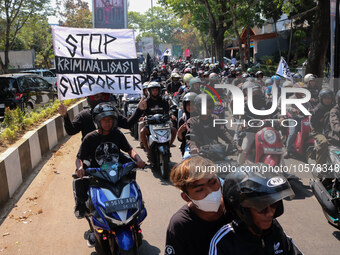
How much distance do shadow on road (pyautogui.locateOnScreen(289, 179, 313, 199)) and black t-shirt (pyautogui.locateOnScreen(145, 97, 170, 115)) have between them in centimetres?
300

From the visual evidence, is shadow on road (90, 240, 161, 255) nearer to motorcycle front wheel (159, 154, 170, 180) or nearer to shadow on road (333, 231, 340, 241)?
shadow on road (333, 231, 340, 241)

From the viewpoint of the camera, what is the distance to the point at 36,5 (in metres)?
28.0

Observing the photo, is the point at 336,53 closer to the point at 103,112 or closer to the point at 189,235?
the point at 103,112

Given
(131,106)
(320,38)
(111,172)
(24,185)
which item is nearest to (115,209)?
(111,172)

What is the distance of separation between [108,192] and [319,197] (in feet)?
8.64

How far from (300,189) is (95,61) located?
4.02 meters

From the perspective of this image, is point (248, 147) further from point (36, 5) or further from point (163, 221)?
point (36, 5)

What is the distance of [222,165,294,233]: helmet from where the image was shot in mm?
1981

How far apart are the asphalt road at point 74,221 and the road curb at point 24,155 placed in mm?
Result: 213

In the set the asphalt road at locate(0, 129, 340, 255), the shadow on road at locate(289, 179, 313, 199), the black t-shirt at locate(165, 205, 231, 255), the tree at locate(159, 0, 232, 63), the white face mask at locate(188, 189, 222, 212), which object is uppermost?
the tree at locate(159, 0, 232, 63)

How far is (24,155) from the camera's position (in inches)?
275

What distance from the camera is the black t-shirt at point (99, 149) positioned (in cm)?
445

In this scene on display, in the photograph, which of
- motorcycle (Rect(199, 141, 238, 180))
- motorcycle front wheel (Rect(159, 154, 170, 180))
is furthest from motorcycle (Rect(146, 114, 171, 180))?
motorcycle (Rect(199, 141, 238, 180))

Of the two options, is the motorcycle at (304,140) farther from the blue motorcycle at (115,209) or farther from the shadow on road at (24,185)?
the shadow on road at (24,185)
